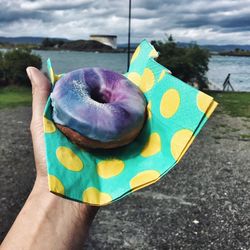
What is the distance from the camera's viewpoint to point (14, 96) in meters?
14.7

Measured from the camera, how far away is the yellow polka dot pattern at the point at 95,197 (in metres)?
1.10

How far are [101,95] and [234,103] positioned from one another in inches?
542

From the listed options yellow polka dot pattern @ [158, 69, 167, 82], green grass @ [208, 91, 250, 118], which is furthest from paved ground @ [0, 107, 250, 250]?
green grass @ [208, 91, 250, 118]

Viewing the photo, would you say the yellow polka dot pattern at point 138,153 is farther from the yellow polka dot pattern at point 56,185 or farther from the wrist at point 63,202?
the wrist at point 63,202

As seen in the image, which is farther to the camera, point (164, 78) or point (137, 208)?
point (137, 208)

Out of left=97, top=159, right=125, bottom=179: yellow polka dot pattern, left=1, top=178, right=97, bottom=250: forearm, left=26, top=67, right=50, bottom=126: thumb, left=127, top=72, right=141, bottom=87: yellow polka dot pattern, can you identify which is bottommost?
left=1, top=178, right=97, bottom=250: forearm

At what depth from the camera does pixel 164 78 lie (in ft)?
4.17

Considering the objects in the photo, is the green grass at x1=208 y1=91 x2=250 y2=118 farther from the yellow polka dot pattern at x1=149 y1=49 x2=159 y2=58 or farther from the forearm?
the forearm

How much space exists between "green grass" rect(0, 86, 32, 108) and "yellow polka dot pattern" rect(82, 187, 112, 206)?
12.0m

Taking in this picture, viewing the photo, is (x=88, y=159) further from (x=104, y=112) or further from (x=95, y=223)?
(x=95, y=223)

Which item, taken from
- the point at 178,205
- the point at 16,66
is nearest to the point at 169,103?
the point at 178,205

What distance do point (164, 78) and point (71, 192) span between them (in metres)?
0.45

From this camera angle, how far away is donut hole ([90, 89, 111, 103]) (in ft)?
4.33

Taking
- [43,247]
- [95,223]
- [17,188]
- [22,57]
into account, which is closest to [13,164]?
[17,188]
